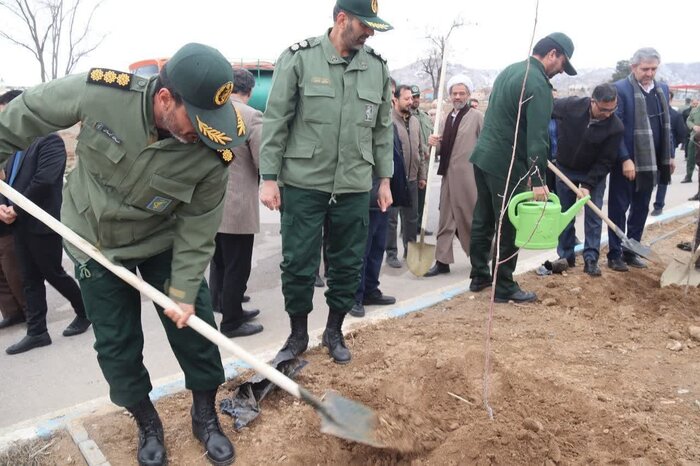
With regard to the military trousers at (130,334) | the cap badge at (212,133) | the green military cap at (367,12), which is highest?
the green military cap at (367,12)

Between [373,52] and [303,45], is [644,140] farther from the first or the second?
[303,45]

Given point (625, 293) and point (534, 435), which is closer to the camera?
point (534, 435)

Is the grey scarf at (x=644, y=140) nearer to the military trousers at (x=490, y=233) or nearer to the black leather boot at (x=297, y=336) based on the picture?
the military trousers at (x=490, y=233)

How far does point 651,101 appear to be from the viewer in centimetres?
527

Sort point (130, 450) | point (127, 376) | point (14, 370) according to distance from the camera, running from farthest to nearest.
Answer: point (14, 370), point (130, 450), point (127, 376)

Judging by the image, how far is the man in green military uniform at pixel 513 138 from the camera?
4.09m

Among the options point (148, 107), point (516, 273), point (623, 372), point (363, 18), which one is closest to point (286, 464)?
point (148, 107)

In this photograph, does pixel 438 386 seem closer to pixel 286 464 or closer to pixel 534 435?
pixel 534 435

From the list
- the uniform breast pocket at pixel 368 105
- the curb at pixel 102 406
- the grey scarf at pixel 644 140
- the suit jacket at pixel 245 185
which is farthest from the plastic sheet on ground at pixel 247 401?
the grey scarf at pixel 644 140

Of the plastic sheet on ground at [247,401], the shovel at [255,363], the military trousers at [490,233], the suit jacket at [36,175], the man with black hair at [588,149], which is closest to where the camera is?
the shovel at [255,363]

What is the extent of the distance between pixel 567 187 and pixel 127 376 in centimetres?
425

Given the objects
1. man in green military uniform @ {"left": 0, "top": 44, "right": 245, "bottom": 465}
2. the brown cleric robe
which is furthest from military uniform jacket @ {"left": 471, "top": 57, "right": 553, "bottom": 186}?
man in green military uniform @ {"left": 0, "top": 44, "right": 245, "bottom": 465}

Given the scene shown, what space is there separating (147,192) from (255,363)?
0.80 metres

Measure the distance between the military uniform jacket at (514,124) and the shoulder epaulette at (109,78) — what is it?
9.26ft
